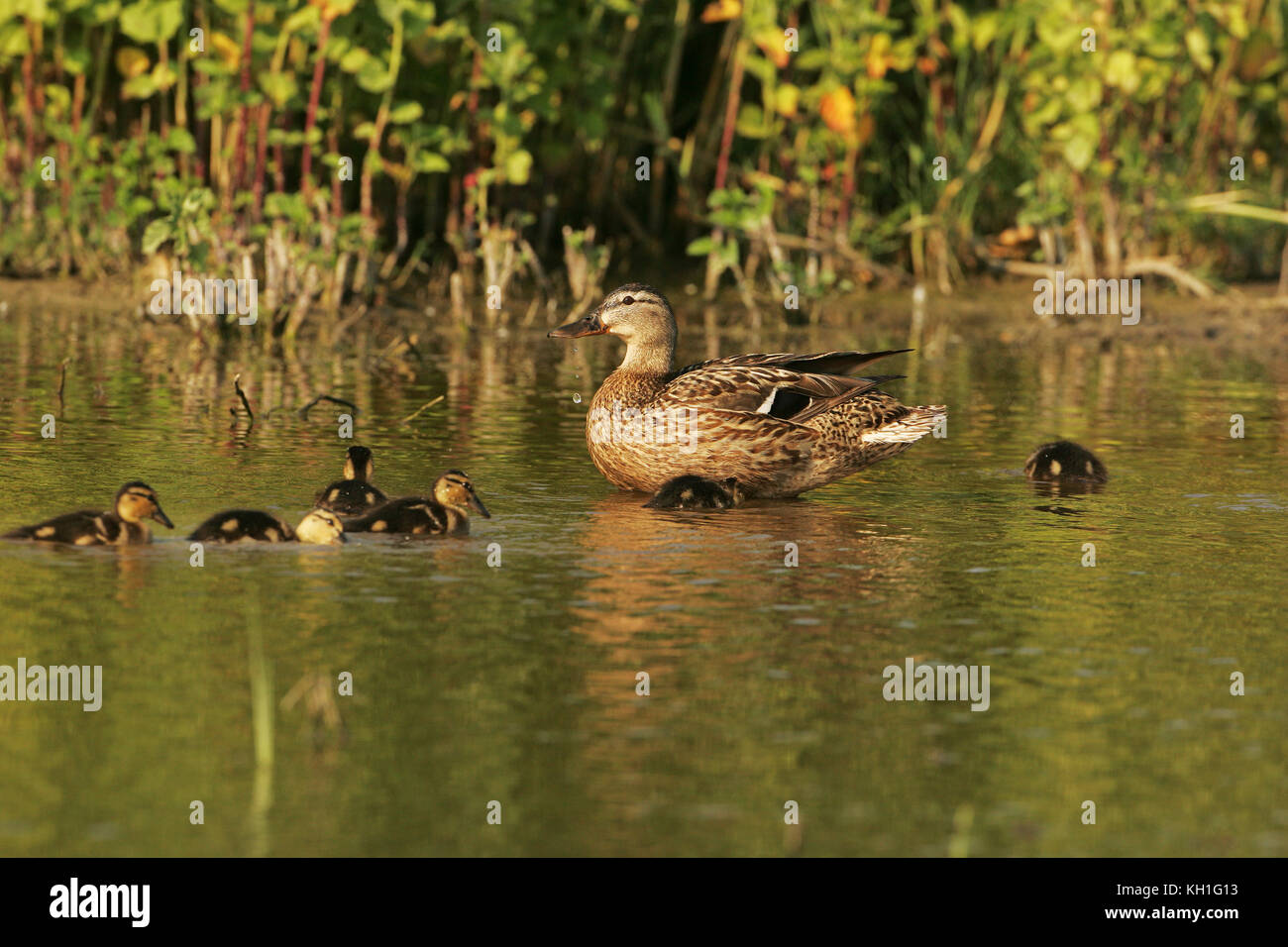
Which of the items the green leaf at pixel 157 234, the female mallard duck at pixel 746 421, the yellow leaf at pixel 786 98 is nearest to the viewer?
the female mallard duck at pixel 746 421

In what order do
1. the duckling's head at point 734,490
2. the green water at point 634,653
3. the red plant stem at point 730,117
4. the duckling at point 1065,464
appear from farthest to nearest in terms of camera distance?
the red plant stem at point 730,117 < the duckling at point 1065,464 < the duckling's head at point 734,490 < the green water at point 634,653

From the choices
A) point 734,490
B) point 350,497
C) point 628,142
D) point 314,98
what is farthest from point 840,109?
point 350,497

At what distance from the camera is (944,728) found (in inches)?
238

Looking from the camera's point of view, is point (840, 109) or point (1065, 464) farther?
point (840, 109)

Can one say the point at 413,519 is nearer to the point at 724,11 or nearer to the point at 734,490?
the point at 734,490

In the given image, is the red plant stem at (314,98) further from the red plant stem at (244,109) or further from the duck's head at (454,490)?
the duck's head at (454,490)

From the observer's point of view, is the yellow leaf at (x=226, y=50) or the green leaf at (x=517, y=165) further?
the green leaf at (x=517, y=165)

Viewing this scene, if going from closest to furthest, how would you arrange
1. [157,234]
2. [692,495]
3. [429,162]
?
[692,495], [157,234], [429,162]

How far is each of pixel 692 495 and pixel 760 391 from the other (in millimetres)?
780

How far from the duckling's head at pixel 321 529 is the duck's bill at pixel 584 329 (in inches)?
101

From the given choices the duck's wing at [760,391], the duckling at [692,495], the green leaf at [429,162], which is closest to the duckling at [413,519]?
the duckling at [692,495]

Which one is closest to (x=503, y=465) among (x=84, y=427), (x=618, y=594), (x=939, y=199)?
(x=84, y=427)

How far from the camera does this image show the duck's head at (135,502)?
8.10 m

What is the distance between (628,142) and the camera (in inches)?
725
